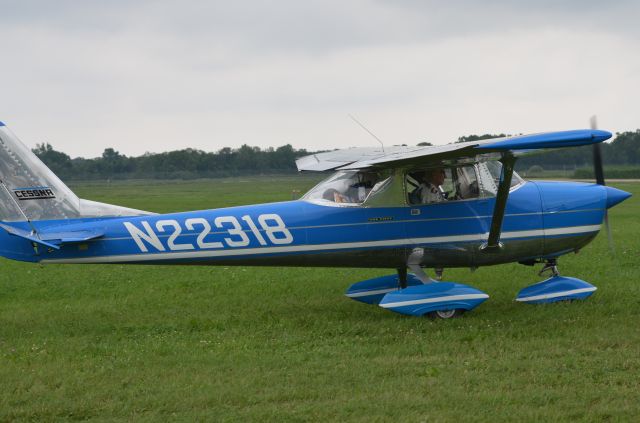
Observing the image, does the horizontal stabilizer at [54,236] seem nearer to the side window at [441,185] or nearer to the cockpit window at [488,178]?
the side window at [441,185]

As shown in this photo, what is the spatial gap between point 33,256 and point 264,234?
2930 millimetres

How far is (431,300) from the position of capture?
9.41 meters

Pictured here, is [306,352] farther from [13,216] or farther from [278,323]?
[13,216]

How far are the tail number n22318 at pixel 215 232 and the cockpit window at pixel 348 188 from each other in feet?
2.28

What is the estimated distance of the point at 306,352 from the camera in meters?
7.97

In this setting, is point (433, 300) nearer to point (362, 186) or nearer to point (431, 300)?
point (431, 300)

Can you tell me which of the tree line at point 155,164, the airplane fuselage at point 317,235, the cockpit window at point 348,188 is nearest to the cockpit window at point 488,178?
the airplane fuselage at point 317,235

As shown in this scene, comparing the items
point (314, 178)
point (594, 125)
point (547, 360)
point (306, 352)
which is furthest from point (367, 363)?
point (594, 125)

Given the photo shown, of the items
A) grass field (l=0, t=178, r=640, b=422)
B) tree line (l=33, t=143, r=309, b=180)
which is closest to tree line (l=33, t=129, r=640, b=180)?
tree line (l=33, t=143, r=309, b=180)

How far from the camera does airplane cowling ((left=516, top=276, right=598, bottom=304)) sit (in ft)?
32.4

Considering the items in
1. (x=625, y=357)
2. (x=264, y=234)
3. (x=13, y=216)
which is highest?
(x=13, y=216)

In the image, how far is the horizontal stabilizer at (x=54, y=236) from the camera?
31.2ft

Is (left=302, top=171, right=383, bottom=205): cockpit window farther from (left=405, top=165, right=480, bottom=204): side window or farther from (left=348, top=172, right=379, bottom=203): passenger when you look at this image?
(left=405, top=165, right=480, bottom=204): side window

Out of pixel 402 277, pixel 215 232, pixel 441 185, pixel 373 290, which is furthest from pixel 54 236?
pixel 441 185
